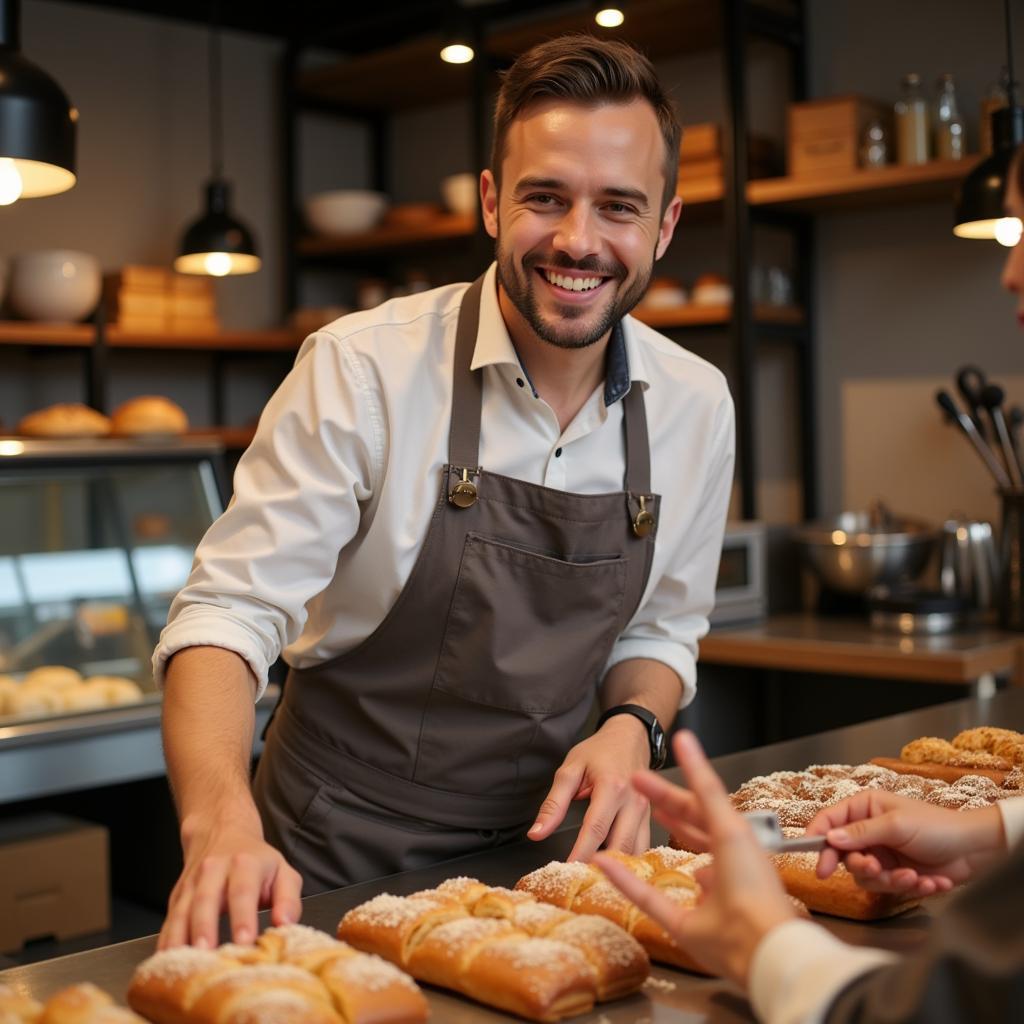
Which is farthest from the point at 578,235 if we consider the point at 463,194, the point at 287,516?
the point at 463,194

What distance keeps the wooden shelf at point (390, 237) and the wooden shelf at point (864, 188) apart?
41.7 inches

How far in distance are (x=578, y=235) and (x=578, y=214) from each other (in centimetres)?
3

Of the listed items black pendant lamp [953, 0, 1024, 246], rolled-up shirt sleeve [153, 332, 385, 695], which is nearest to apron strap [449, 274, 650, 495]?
rolled-up shirt sleeve [153, 332, 385, 695]

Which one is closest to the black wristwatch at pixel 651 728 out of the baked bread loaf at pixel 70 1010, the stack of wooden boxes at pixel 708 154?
the baked bread loaf at pixel 70 1010

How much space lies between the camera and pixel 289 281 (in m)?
Answer: 5.25

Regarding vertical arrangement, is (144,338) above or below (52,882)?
above

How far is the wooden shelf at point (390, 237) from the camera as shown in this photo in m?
4.68

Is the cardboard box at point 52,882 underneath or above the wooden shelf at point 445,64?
underneath

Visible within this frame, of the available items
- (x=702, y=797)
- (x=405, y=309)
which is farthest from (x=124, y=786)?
(x=702, y=797)

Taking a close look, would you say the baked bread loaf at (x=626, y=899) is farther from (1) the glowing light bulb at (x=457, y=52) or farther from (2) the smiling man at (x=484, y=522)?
(1) the glowing light bulb at (x=457, y=52)

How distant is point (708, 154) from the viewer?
4059 mm

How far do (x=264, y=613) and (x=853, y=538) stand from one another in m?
2.53

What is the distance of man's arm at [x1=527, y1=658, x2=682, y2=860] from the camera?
1.50 metres

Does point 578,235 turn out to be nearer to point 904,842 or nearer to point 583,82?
point 583,82
